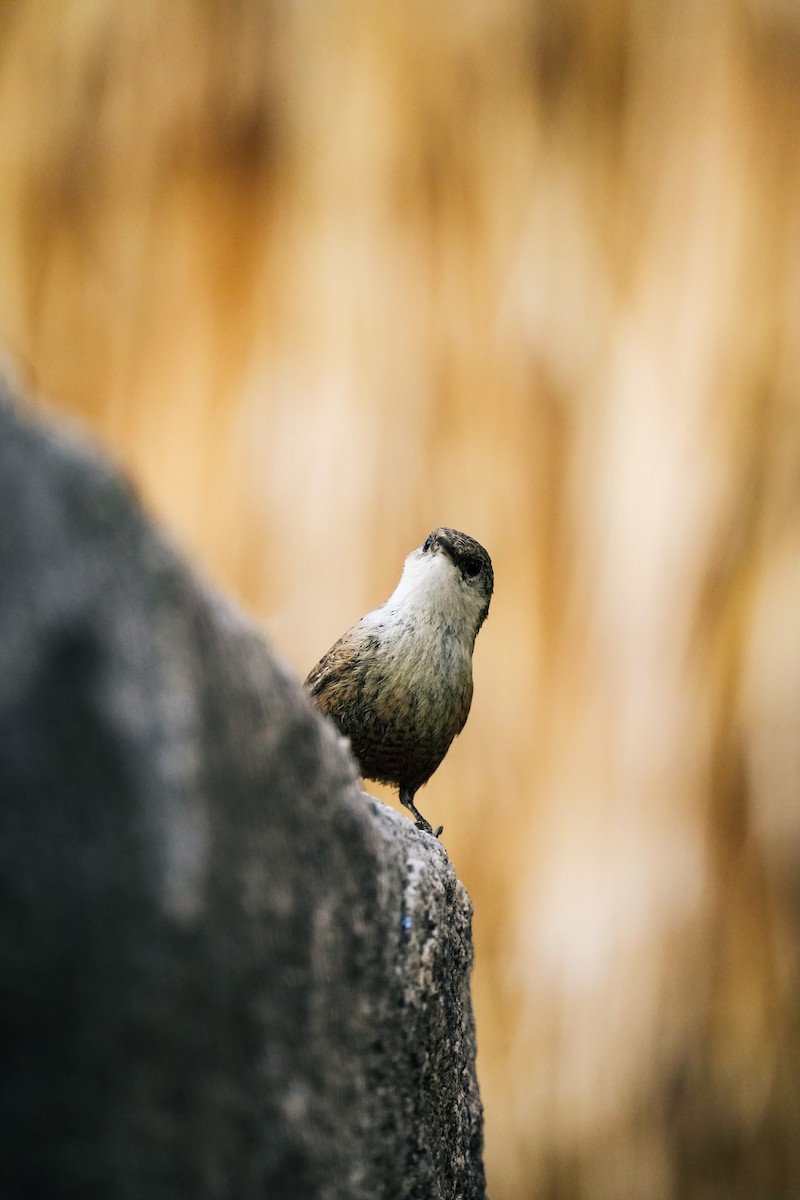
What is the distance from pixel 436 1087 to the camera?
103cm

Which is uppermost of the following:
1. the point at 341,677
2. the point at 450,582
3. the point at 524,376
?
the point at 524,376

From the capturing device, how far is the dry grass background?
2.50m

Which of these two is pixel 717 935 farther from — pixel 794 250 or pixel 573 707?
pixel 794 250

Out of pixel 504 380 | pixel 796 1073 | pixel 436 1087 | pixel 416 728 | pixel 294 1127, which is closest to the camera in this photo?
pixel 294 1127

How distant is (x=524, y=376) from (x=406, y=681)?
1.20m

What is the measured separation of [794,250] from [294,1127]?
247cm

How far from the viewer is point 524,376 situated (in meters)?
2.65

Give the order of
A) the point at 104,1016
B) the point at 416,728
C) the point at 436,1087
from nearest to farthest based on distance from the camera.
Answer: the point at 104,1016 → the point at 436,1087 → the point at 416,728

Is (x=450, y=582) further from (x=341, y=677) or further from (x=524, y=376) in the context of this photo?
(x=524, y=376)

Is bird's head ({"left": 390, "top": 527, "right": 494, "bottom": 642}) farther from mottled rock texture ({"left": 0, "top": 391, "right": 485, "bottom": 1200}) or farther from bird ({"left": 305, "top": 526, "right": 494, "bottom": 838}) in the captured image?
mottled rock texture ({"left": 0, "top": 391, "right": 485, "bottom": 1200})

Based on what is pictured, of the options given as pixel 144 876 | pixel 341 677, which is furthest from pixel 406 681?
pixel 144 876

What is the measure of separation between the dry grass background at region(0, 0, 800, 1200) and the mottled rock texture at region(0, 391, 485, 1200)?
1.80 m

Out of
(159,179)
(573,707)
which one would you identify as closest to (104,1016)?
(573,707)

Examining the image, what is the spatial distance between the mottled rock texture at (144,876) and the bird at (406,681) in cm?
93
